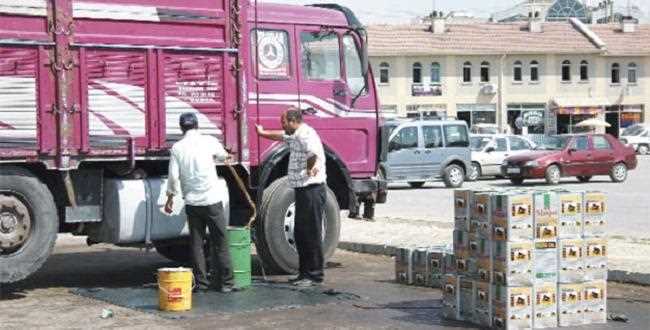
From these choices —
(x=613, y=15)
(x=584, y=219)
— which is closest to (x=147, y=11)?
(x=584, y=219)

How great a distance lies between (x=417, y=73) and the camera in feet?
241

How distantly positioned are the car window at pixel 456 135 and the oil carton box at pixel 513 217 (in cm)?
2427

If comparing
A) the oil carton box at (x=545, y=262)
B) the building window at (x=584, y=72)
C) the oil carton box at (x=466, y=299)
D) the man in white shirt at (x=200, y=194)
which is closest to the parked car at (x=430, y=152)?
the man in white shirt at (x=200, y=194)

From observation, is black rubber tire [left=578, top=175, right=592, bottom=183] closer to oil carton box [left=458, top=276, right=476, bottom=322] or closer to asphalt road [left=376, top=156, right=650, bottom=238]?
asphalt road [left=376, top=156, right=650, bottom=238]

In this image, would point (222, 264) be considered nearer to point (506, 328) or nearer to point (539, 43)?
point (506, 328)

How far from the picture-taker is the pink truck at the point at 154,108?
11125mm

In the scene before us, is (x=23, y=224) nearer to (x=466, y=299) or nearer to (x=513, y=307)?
(x=466, y=299)

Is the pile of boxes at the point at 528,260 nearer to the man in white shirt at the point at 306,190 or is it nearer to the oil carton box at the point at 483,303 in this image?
the oil carton box at the point at 483,303

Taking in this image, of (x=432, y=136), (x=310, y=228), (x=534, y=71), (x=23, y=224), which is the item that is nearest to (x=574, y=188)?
(x=432, y=136)

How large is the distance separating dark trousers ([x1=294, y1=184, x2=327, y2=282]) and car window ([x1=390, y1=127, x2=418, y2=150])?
20.8 metres

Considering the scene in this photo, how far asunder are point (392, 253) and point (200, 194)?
4.55m

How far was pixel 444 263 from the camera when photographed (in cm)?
1159

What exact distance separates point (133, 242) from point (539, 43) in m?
65.2

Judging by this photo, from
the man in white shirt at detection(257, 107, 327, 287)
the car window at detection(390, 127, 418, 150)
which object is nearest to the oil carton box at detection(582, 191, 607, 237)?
the man in white shirt at detection(257, 107, 327, 287)
